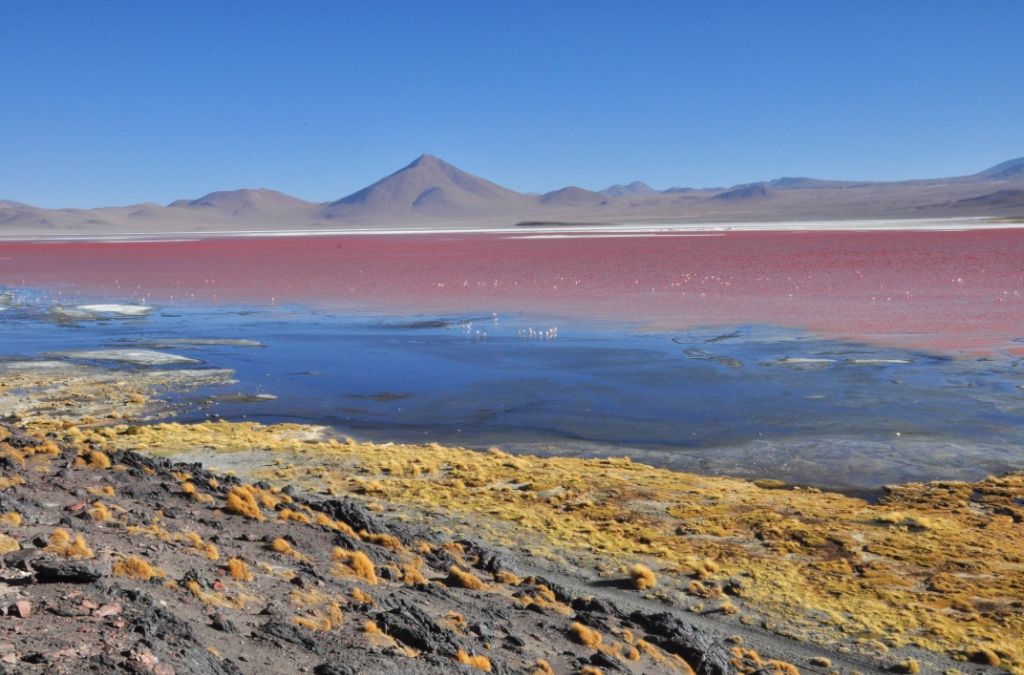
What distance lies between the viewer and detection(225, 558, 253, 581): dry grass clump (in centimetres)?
661

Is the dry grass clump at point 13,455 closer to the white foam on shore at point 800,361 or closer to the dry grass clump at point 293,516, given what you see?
the dry grass clump at point 293,516

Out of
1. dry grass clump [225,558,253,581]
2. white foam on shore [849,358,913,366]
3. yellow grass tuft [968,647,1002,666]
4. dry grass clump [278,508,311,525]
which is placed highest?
dry grass clump [225,558,253,581]

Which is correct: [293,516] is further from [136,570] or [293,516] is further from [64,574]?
[64,574]

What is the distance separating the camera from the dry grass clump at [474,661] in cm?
585

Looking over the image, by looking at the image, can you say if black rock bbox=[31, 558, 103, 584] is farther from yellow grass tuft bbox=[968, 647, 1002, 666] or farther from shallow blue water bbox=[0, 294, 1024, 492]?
shallow blue water bbox=[0, 294, 1024, 492]

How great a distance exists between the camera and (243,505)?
Answer: 844 cm

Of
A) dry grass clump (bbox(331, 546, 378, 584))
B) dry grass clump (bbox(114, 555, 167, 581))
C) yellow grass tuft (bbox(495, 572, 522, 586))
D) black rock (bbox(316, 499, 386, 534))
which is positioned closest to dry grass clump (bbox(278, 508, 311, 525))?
black rock (bbox(316, 499, 386, 534))

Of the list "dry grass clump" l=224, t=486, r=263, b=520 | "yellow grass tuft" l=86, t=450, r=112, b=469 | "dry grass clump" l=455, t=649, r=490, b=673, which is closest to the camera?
"dry grass clump" l=455, t=649, r=490, b=673

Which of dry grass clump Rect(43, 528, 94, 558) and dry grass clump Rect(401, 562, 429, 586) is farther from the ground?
dry grass clump Rect(43, 528, 94, 558)

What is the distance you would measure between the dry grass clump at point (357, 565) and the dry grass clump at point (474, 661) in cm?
152

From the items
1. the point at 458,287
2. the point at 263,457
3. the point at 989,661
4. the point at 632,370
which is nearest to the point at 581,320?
the point at 632,370

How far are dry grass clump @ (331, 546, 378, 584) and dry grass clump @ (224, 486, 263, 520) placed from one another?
0.97 metres

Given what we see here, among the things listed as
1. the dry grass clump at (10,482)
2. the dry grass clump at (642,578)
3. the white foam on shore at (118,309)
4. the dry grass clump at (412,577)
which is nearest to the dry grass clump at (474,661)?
the dry grass clump at (412,577)

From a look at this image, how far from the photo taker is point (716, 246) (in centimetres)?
6750
